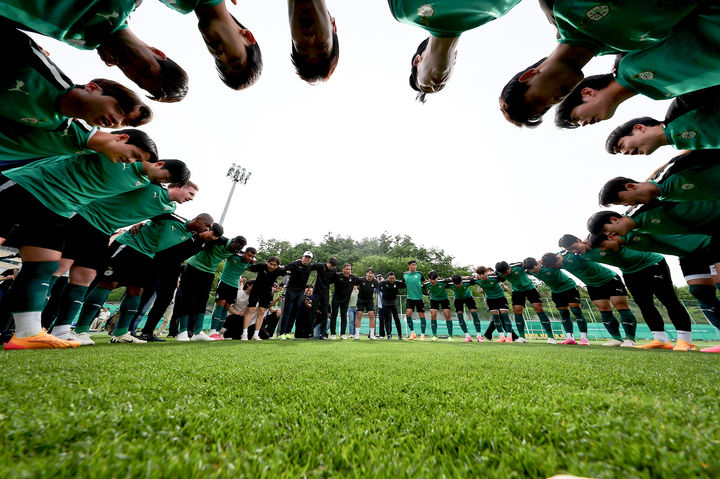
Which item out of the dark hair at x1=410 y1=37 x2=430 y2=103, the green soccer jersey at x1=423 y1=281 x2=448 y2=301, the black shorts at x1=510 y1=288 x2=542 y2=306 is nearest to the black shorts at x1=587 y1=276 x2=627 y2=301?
the black shorts at x1=510 y1=288 x2=542 y2=306

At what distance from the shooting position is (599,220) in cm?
450

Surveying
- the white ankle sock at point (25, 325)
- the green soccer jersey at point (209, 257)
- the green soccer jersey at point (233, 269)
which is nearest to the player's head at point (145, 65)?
the white ankle sock at point (25, 325)

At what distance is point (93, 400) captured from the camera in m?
1.08

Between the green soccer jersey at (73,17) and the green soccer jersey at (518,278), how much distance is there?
8719mm

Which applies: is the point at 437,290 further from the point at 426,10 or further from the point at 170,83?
the point at 170,83

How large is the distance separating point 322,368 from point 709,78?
2.86 m

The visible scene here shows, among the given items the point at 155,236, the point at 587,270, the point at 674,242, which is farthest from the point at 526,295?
the point at 155,236

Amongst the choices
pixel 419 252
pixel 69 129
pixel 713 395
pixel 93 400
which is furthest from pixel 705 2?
pixel 419 252

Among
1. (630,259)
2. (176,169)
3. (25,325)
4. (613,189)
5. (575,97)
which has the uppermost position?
(176,169)

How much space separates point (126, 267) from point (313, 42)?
5.27m

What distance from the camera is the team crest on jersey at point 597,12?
4.01 feet

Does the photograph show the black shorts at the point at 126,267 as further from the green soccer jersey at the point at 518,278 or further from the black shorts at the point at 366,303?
the green soccer jersey at the point at 518,278

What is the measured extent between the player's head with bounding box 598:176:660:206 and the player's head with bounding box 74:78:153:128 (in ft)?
15.5

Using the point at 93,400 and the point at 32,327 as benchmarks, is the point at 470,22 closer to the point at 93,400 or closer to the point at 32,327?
the point at 93,400
